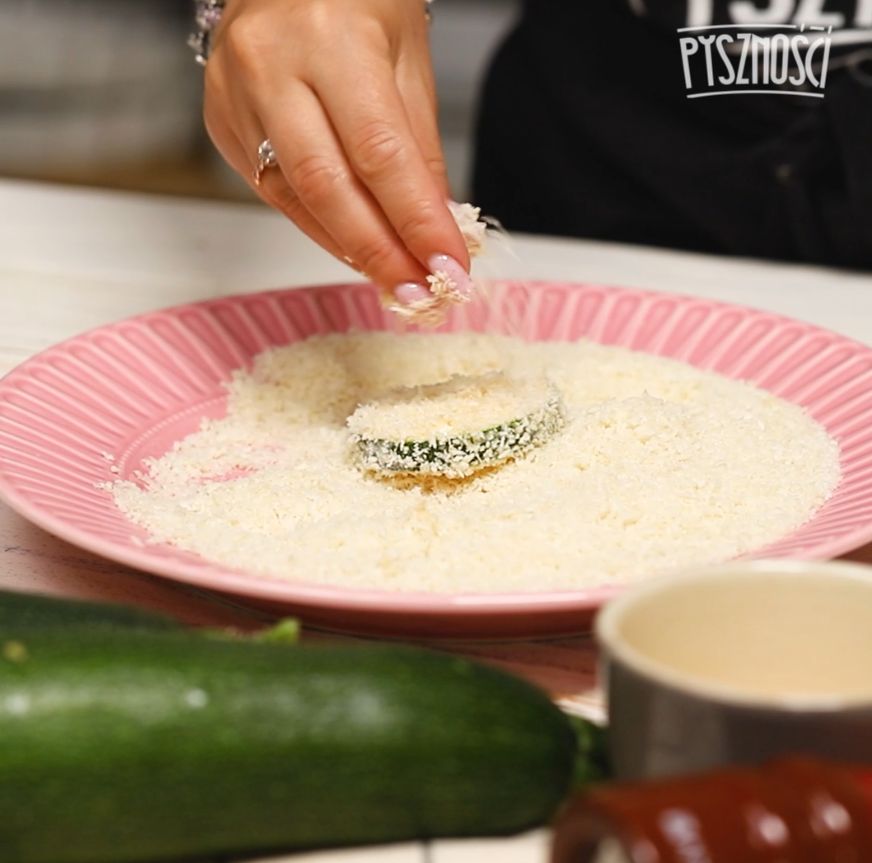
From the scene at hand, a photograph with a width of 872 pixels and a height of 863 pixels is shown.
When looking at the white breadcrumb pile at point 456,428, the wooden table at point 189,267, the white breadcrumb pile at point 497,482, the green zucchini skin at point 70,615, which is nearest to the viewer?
the green zucchini skin at point 70,615

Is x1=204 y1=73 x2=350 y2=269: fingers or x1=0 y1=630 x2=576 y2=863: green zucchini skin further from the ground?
x1=204 y1=73 x2=350 y2=269: fingers

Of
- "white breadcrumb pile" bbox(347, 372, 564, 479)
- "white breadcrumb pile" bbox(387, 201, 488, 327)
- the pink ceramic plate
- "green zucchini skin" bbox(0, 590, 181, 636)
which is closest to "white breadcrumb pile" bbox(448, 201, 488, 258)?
"white breadcrumb pile" bbox(387, 201, 488, 327)

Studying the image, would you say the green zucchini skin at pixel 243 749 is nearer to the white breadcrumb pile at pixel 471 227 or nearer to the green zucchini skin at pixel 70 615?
the green zucchini skin at pixel 70 615

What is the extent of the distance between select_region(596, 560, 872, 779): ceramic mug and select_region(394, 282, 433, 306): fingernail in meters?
0.45

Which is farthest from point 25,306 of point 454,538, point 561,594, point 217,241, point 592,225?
point 561,594

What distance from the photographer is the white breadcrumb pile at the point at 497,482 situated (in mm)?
829

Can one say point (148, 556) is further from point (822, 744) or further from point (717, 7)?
point (717, 7)

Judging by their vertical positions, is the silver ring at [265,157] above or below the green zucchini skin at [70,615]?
above

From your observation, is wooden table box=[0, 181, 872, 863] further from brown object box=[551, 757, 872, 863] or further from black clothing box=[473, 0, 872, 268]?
brown object box=[551, 757, 872, 863]

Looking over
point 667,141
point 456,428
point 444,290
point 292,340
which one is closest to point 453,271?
point 444,290

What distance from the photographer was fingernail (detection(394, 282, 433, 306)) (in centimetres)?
104

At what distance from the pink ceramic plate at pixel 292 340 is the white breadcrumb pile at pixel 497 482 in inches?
1.0

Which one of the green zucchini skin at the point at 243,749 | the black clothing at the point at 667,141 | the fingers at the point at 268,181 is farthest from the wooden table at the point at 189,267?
Answer: the green zucchini skin at the point at 243,749

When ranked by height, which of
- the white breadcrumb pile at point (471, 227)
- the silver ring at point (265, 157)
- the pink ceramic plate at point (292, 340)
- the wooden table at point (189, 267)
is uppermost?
the silver ring at point (265, 157)
